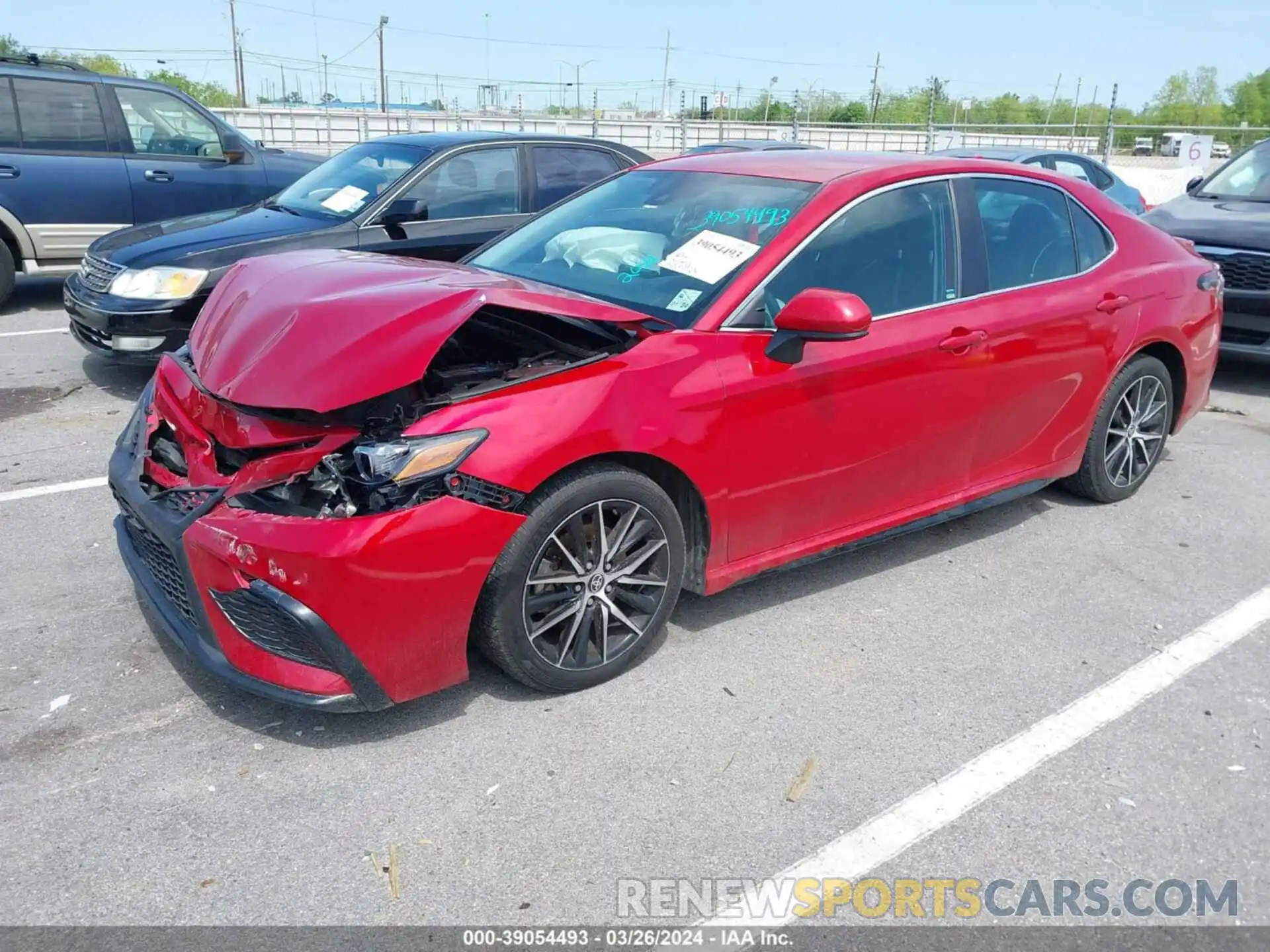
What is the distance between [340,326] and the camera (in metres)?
3.09

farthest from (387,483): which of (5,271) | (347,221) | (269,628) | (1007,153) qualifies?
(1007,153)

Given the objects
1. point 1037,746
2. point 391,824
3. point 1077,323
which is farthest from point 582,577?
point 1077,323

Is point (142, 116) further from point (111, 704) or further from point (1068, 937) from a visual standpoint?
point (1068, 937)

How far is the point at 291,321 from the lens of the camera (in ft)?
10.5

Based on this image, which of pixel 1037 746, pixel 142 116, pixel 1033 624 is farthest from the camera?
pixel 142 116

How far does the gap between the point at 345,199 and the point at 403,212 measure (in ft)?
2.12

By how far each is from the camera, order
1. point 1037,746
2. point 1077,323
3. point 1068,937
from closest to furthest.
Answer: point 1068,937, point 1037,746, point 1077,323

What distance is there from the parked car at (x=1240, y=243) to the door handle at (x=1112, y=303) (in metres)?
2.99

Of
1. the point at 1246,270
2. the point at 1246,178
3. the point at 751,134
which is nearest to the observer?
the point at 1246,270

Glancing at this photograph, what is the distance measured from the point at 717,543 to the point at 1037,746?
1178 millimetres

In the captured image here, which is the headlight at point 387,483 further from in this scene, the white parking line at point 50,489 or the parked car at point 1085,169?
the parked car at point 1085,169

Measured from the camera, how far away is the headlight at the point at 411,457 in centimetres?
284

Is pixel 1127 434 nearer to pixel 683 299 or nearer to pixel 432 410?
pixel 683 299

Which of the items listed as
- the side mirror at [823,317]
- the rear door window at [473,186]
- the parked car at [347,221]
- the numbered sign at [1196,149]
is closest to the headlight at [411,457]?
the side mirror at [823,317]
